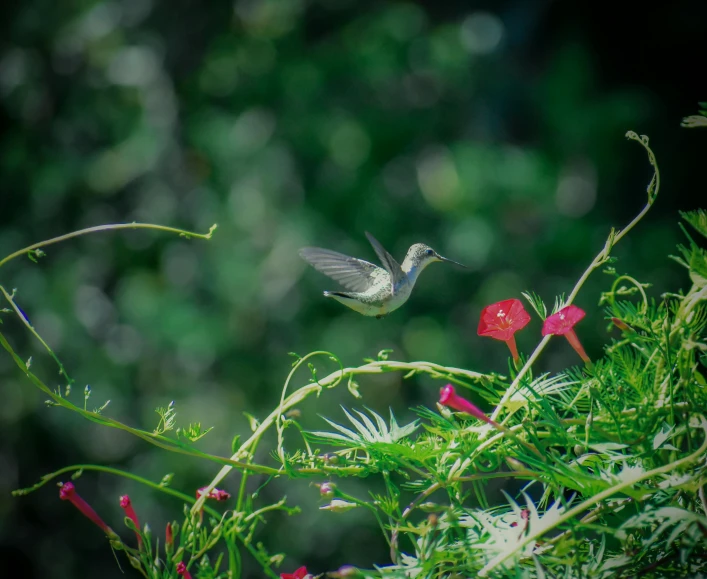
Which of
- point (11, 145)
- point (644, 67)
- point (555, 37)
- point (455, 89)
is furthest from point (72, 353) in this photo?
point (644, 67)

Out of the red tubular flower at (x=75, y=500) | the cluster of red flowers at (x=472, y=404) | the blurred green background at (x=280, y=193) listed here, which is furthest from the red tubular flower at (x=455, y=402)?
the blurred green background at (x=280, y=193)

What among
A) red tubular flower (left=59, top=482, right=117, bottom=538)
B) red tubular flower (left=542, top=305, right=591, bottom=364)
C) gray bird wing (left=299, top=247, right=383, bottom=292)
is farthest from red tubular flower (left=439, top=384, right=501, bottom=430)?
gray bird wing (left=299, top=247, right=383, bottom=292)

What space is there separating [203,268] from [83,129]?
1.34m

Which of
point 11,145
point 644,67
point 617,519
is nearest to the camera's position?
point 617,519

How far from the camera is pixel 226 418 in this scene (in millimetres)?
4395

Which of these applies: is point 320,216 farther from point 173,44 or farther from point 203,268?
point 173,44

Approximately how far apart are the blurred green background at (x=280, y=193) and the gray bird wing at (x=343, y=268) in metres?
2.64

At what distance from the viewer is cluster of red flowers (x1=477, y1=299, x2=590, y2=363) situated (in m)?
0.85

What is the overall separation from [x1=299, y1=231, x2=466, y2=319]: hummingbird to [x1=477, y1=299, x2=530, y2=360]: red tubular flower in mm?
205

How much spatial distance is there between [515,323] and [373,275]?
0.47m

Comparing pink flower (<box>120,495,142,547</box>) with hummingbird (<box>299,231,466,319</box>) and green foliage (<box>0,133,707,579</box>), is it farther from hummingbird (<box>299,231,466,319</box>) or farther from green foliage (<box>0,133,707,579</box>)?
hummingbird (<box>299,231,466,319</box>)

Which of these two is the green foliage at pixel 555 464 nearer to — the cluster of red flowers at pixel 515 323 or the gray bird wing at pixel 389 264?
the cluster of red flowers at pixel 515 323

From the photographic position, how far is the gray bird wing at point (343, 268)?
1.26 m

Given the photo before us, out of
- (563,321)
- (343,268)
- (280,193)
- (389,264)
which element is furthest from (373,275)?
(280,193)
